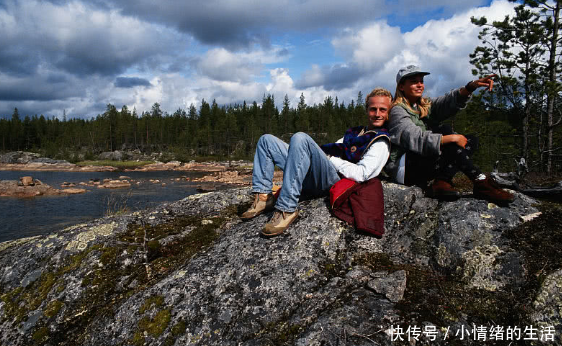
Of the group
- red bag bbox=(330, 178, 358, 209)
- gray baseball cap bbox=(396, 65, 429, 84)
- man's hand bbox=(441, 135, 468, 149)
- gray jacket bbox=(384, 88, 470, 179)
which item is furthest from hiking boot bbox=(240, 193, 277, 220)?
gray baseball cap bbox=(396, 65, 429, 84)

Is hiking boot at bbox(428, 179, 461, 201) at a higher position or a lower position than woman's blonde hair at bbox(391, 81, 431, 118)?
lower

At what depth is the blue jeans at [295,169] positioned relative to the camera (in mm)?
3654

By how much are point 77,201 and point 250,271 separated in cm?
2107

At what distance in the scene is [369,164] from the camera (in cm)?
371

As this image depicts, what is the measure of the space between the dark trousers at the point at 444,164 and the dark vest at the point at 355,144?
23.7 inches

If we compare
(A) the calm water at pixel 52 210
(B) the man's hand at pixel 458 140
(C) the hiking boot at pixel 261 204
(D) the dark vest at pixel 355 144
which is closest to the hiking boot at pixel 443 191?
(B) the man's hand at pixel 458 140

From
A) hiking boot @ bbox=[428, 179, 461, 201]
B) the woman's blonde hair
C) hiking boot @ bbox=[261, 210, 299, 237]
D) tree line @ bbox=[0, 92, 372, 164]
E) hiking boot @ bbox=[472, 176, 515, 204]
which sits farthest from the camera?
tree line @ bbox=[0, 92, 372, 164]

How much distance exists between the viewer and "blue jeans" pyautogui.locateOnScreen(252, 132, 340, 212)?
3654 mm

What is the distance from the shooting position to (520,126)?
13945mm

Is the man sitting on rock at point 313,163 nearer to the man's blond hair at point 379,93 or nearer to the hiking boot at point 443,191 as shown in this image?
the man's blond hair at point 379,93

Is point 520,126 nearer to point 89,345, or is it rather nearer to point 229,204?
point 229,204

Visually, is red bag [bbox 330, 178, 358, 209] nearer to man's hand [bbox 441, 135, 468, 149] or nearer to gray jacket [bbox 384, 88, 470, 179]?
gray jacket [bbox 384, 88, 470, 179]

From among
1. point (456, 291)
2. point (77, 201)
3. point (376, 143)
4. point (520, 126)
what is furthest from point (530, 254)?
point (77, 201)

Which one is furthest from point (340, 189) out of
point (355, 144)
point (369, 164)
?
point (355, 144)
